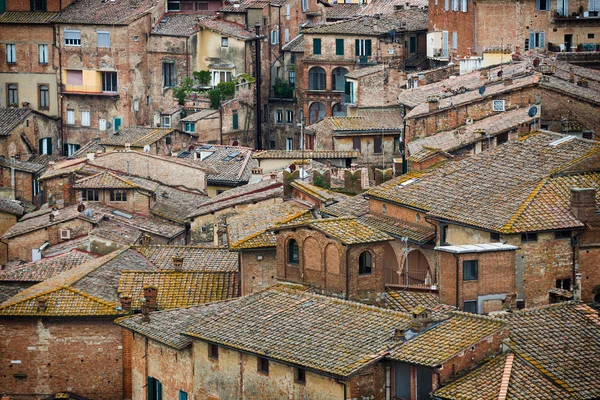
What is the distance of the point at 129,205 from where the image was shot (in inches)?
3078

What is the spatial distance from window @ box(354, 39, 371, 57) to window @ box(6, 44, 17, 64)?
19827 mm

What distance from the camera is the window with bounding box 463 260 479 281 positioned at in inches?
1996

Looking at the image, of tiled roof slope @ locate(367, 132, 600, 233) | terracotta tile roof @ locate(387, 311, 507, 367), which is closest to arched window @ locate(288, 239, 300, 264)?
tiled roof slope @ locate(367, 132, 600, 233)

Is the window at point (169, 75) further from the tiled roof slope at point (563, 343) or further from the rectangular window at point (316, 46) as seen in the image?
the tiled roof slope at point (563, 343)

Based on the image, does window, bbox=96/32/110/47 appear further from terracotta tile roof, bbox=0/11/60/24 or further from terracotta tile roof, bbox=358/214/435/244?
terracotta tile roof, bbox=358/214/435/244

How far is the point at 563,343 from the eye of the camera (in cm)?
4675

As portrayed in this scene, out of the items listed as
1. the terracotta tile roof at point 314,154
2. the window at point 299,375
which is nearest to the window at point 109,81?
the terracotta tile roof at point 314,154

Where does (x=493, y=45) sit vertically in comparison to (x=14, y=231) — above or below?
above

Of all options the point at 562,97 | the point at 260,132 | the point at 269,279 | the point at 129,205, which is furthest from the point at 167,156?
the point at 269,279

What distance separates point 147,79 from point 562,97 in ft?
128

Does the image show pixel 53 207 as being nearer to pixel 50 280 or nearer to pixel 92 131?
pixel 50 280

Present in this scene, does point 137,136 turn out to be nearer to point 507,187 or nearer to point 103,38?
point 103,38

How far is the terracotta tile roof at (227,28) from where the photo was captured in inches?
3952

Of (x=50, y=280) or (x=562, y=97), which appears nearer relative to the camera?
(x=50, y=280)
